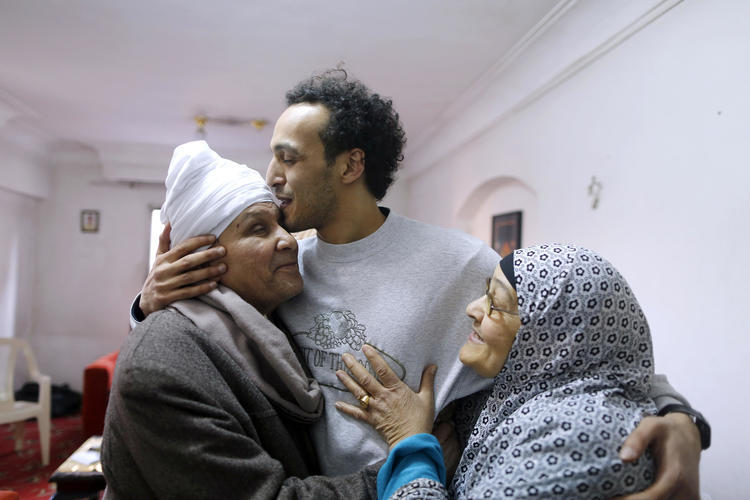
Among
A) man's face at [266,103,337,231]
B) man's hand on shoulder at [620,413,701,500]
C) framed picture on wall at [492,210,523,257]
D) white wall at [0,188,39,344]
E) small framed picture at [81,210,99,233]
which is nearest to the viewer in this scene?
man's hand on shoulder at [620,413,701,500]

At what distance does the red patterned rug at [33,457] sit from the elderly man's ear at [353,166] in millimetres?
4345

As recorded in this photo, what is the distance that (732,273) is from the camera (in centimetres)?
207

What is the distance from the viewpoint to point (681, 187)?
236cm

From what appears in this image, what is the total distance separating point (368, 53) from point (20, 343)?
190 inches

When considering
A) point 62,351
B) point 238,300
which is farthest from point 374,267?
point 62,351

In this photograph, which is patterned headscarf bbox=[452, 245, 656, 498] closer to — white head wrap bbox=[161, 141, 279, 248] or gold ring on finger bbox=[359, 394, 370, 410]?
gold ring on finger bbox=[359, 394, 370, 410]

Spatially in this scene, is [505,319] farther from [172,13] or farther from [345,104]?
[172,13]

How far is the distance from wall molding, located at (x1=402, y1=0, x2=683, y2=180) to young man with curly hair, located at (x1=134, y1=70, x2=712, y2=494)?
175 centimetres

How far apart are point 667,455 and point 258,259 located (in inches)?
42.4

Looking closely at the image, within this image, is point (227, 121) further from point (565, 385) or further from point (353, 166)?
point (565, 385)

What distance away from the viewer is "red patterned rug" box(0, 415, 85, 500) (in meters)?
4.42

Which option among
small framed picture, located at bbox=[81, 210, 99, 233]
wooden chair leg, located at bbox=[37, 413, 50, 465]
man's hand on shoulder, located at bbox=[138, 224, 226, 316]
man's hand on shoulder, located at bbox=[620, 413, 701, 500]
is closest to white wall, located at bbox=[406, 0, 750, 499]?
man's hand on shoulder, located at bbox=[620, 413, 701, 500]

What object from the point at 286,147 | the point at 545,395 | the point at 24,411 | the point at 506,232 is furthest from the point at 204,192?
the point at 24,411

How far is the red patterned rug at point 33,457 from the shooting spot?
14.5 feet
